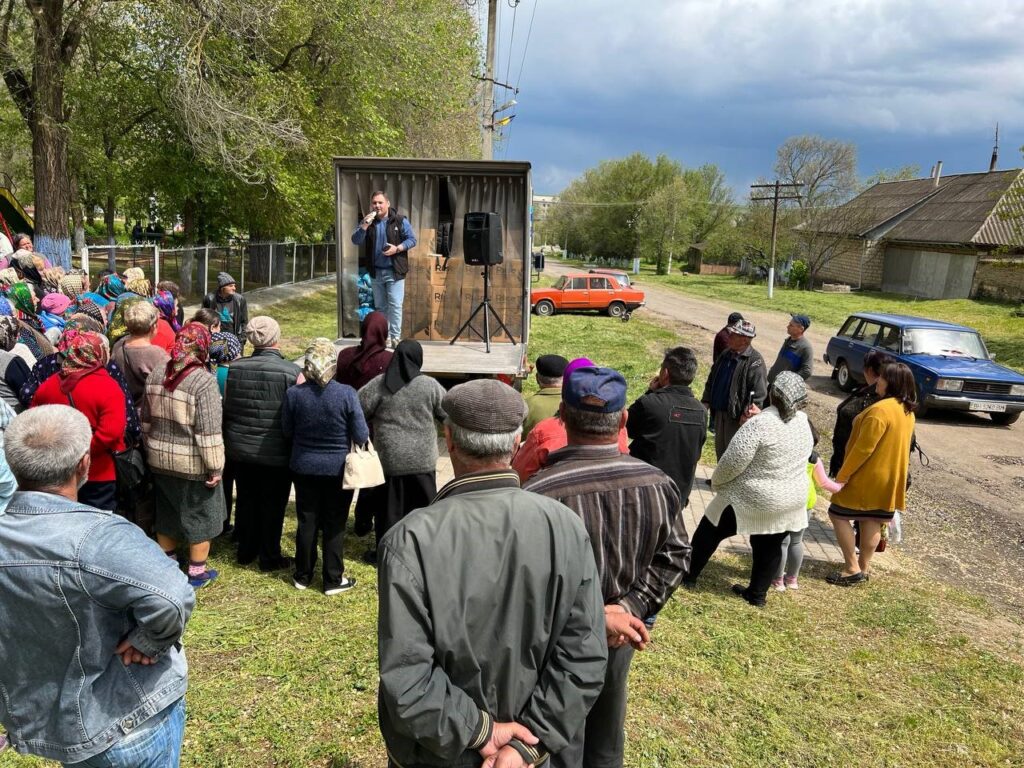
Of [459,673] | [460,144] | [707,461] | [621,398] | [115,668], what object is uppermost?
[460,144]

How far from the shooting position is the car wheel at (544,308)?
23.2 m

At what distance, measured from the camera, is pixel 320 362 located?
429cm

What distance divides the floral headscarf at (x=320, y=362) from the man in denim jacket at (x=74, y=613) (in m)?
2.10

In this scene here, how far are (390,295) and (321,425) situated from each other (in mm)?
5056

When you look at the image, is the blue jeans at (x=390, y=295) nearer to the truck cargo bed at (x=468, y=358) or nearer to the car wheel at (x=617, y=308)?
the truck cargo bed at (x=468, y=358)

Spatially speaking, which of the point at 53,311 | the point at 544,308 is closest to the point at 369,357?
the point at 53,311

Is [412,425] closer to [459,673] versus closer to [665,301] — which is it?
[459,673]

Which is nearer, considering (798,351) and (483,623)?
(483,623)

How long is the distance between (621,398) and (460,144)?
2657 centimetres

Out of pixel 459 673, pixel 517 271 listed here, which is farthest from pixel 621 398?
pixel 517 271

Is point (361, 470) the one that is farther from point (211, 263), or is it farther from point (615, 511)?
point (211, 263)

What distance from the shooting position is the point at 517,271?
10.3m

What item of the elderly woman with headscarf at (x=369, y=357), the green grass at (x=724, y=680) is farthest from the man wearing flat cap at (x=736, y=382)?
the elderly woman with headscarf at (x=369, y=357)

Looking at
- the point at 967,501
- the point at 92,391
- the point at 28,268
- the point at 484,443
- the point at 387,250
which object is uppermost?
the point at 387,250
